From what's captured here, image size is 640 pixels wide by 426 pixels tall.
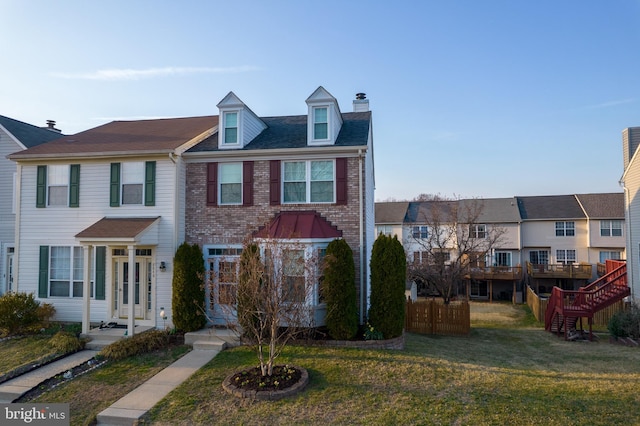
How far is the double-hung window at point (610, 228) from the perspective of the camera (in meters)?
30.9

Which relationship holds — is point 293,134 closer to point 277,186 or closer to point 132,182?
point 277,186

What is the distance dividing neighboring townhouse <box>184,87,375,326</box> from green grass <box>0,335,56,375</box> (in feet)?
15.2

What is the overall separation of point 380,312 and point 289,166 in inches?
228

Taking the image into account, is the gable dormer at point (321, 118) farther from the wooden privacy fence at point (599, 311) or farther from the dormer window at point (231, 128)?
the wooden privacy fence at point (599, 311)

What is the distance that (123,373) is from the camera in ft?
30.5

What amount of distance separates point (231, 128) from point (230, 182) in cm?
203

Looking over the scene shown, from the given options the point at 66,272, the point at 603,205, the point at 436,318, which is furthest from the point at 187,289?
the point at 603,205

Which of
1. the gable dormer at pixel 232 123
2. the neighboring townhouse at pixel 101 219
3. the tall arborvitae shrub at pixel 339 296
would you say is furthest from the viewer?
the gable dormer at pixel 232 123

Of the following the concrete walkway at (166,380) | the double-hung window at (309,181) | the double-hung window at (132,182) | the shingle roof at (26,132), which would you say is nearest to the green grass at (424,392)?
the concrete walkway at (166,380)

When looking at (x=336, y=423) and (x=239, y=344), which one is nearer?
(x=336, y=423)

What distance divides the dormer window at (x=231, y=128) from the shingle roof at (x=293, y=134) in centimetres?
51

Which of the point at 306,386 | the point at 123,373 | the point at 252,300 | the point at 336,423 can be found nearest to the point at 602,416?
the point at 336,423

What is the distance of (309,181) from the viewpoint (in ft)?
43.1

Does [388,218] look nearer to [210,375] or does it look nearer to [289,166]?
[289,166]
